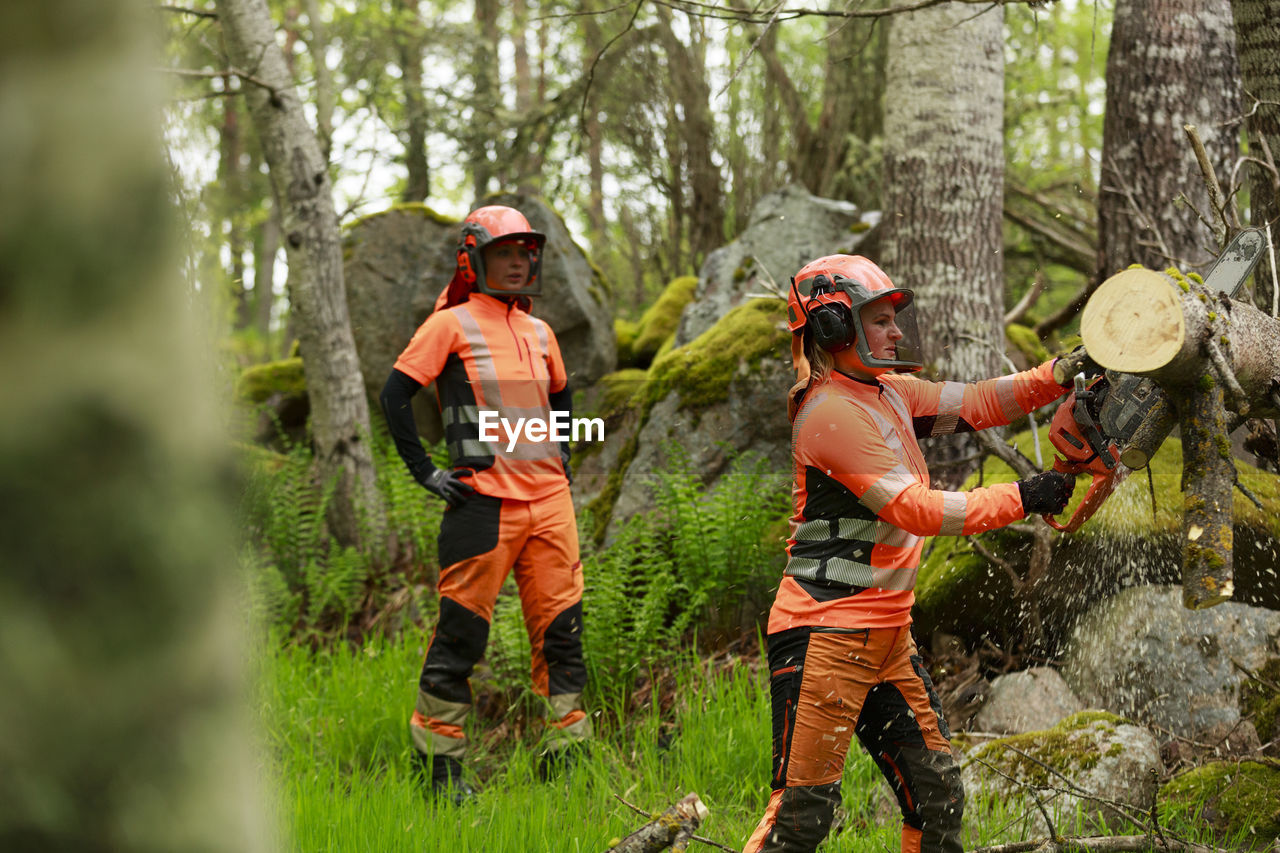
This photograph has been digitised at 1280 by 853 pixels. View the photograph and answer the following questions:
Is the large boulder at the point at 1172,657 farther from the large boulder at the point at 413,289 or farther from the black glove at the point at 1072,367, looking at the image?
the large boulder at the point at 413,289

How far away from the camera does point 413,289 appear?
850 cm

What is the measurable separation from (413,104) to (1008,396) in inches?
400

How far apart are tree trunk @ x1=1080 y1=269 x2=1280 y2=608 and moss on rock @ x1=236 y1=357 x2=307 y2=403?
25.4 feet

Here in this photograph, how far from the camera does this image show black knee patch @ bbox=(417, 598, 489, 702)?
4238mm

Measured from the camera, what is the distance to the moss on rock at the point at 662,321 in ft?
29.4

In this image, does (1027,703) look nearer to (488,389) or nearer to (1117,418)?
(1117,418)

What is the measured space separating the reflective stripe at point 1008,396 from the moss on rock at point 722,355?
9.54 feet

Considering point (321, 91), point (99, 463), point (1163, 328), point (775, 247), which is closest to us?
point (99, 463)

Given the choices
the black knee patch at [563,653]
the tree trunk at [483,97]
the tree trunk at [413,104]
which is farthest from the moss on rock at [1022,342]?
the tree trunk at [413,104]

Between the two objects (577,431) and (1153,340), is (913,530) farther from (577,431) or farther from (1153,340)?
(577,431)

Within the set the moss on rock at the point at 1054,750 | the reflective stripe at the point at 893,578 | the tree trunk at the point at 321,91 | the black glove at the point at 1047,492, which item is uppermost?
the tree trunk at the point at 321,91

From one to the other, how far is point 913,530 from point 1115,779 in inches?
60.5

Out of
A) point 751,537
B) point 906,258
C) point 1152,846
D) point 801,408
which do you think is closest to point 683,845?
point 801,408
